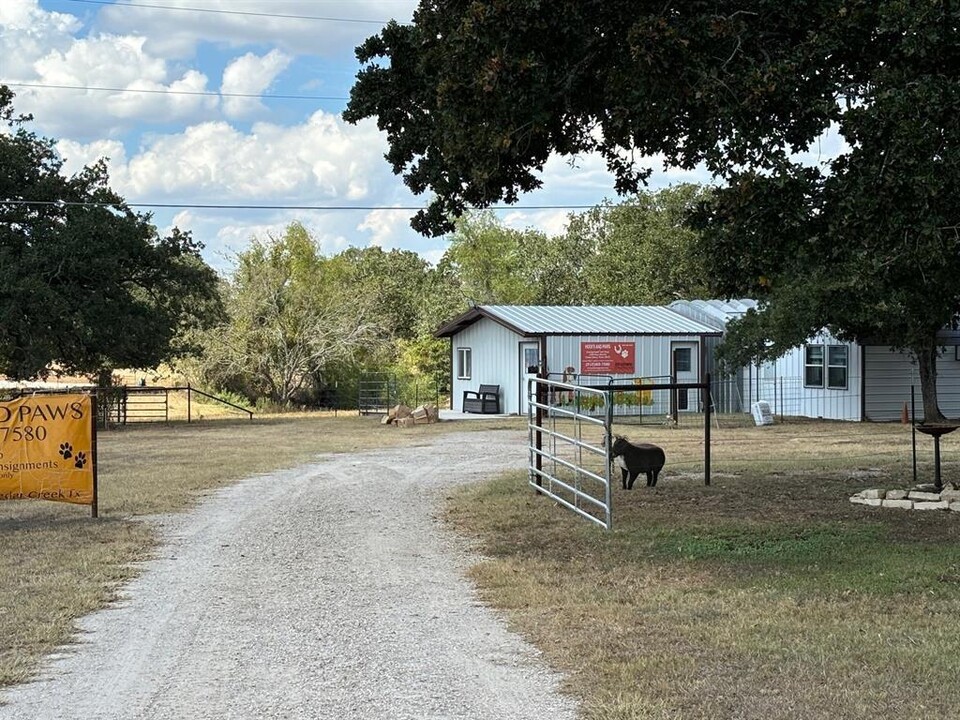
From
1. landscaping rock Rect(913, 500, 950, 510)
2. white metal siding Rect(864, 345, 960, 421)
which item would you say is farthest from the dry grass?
white metal siding Rect(864, 345, 960, 421)

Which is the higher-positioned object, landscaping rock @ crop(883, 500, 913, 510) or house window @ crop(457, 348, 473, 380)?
house window @ crop(457, 348, 473, 380)

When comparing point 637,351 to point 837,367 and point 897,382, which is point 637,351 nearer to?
point 837,367

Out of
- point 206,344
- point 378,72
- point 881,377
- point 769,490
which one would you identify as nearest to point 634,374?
point 881,377

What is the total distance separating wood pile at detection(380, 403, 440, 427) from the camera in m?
28.6

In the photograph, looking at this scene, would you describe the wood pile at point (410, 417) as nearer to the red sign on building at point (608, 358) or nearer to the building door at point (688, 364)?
the red sign on building at point (608, 358)

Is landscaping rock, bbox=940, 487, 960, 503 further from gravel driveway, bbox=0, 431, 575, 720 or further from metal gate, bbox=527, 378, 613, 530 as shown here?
gravel driveway, bbox=0, 431, 575, 720

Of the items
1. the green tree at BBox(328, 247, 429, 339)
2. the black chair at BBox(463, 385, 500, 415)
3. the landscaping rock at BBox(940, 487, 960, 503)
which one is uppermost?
the green tree at BBox(328, 247, 429, 339)

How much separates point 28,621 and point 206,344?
33.0 metres

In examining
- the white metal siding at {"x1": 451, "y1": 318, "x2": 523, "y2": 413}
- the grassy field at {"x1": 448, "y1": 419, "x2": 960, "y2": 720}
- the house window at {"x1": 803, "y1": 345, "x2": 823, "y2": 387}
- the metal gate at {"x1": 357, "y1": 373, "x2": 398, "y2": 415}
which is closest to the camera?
the grassy field at {"x1": 448, "y1": 419, "x2": 960, "y2": 720}

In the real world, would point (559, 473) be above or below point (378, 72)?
below

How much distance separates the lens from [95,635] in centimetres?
659

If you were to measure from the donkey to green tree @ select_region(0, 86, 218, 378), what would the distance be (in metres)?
18.1

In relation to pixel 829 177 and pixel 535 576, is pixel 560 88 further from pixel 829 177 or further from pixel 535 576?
pixel 535 576

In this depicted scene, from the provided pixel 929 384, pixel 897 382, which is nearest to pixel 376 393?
pixel 897 382
